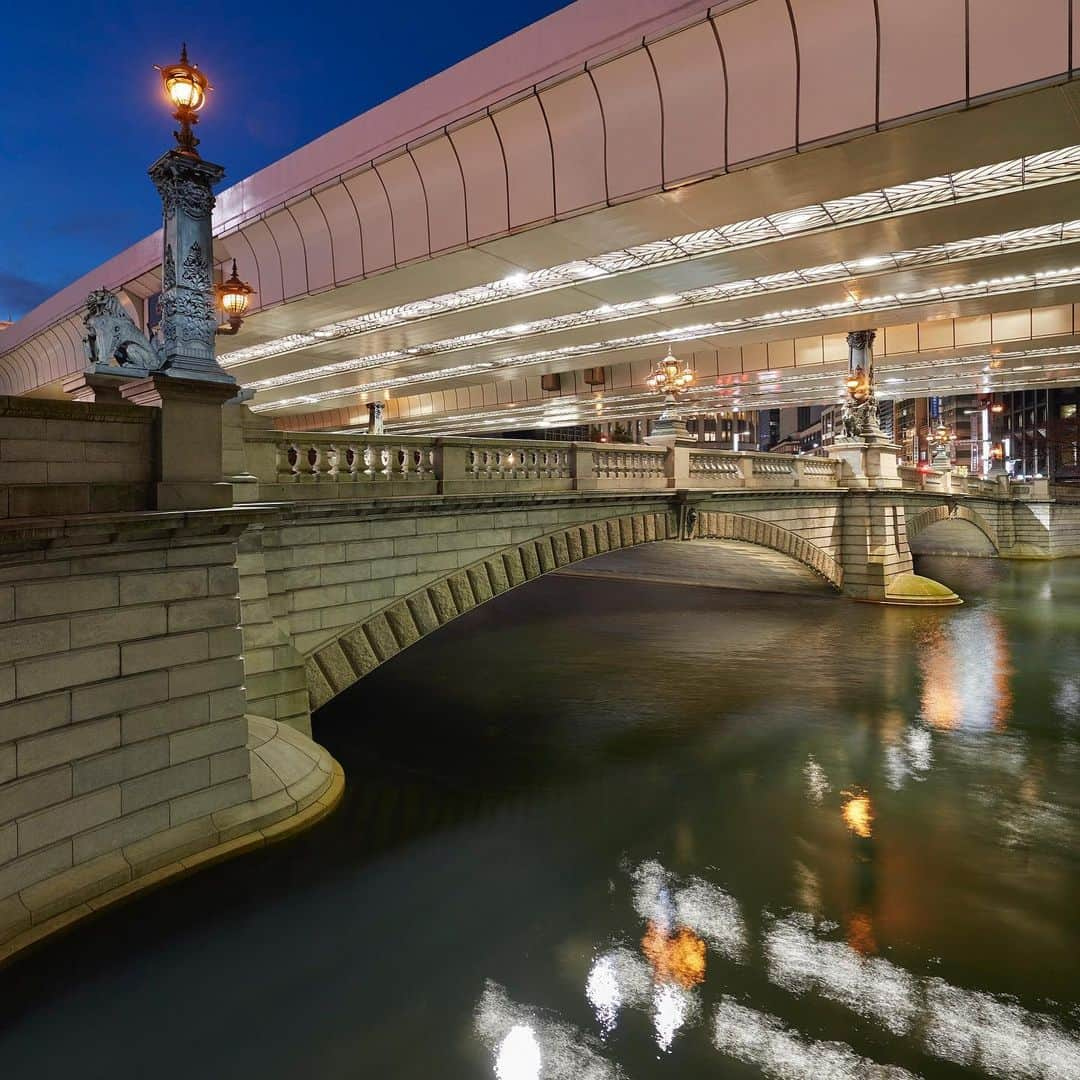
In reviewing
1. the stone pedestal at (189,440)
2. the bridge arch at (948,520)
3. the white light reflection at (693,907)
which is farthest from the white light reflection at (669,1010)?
the bridge arch at (948,520)

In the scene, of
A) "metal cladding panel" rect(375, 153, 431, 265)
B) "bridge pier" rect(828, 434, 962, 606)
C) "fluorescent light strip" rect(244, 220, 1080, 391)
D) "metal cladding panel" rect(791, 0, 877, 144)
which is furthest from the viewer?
"bridge pier" rect(828, 434, 962, 606)

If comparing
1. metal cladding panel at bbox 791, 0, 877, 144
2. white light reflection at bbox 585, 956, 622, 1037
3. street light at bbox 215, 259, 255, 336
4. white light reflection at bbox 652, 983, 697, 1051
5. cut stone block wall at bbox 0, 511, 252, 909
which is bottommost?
white light reflection at bbox 652, 983, 697, 1051

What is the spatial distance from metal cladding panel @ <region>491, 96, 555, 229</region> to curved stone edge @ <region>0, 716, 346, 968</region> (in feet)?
32.1

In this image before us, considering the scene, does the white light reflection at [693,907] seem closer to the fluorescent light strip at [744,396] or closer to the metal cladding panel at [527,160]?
the metal cladding panel at [527,160]

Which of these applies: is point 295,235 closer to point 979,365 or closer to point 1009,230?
point 1009,230

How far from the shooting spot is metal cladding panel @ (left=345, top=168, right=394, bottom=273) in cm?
1485

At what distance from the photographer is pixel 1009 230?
1355cm

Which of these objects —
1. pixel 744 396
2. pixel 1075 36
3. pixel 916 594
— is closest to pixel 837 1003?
pixel 1075 36

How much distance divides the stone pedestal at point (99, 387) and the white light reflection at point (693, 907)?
890 cm

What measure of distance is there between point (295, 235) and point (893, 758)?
16754 mm

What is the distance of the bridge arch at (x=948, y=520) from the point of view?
3566 cm

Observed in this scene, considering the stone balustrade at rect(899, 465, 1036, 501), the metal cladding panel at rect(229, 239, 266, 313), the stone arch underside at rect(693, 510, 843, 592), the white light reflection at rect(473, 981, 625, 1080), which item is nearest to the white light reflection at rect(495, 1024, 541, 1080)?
the white light reflection at rect(473, 981, 625, 1080)

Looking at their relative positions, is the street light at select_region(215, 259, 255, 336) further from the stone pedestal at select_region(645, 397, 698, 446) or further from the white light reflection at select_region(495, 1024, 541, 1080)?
the stone pedestal at select_region(645, 397, 698, 446)

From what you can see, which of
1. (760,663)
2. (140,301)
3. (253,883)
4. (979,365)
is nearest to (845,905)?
(253,883)
